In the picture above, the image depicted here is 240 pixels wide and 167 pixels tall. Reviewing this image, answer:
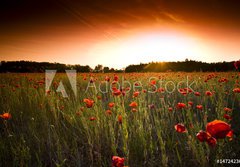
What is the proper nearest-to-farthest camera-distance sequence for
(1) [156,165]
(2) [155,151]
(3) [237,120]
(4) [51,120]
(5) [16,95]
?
(1) [156,165], (2) [155,151], (3) [237,120], (4) [51,120], (5) [16,95]

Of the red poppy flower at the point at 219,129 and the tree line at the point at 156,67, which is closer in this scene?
the red poppy flower at the point at 219,129

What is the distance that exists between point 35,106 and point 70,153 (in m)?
2.02

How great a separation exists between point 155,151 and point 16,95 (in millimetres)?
3778

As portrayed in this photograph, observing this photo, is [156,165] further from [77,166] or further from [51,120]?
[51,120]

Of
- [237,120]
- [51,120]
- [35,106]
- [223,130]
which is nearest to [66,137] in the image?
[51,120]

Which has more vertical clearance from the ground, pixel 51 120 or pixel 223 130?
pixel 223 130

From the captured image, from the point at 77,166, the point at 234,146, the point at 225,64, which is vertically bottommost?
the point at 77,166

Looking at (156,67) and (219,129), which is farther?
(156,67)

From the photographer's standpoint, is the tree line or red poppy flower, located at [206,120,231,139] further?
the tree line

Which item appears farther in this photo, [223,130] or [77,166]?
[77,166]

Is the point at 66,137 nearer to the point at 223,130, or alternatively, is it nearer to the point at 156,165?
the point at 156,165

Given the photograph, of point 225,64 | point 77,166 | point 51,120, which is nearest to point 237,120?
point 77,166

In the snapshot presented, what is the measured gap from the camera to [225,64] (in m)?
20.0

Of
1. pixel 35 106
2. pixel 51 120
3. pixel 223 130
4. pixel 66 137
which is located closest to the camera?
pixel 223 130
